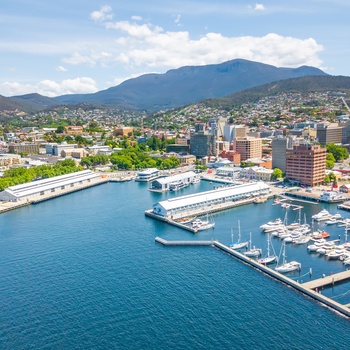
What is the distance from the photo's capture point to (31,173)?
101ft

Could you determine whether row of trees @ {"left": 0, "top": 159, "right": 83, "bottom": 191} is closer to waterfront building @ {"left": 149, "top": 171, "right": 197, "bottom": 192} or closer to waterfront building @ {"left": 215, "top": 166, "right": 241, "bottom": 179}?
waterfront building @ {"left": 149, "top": 171, "right": 197, "bottom": 192}

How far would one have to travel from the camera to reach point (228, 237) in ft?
57.9

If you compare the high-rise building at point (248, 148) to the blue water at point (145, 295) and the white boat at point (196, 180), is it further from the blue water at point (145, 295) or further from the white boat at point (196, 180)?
the blue water at point (145, 295)

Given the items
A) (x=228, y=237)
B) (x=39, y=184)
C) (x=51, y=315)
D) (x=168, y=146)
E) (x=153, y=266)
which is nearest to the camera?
(x=51, y=315)

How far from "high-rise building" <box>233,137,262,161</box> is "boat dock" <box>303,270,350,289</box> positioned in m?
24.8

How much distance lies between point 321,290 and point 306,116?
2163 inches

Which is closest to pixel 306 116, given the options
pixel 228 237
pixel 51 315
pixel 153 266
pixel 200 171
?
pixel 200 171

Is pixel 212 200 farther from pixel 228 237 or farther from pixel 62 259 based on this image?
pixel 62 259

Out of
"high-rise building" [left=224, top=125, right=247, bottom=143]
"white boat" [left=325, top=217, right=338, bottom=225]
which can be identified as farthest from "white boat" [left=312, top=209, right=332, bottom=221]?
"high-rise building" [left=224, top=125, right=247, bottom=143]

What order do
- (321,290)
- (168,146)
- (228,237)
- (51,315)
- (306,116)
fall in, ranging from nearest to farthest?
(51,315) < (321,290) < (228,237) < (168,146) < (306,116)

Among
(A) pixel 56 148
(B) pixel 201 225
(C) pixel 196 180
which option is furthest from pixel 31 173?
(B) pixel 201 225

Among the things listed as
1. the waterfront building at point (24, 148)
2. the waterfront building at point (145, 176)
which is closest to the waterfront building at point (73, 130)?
the waterfront building at point (24, 148)

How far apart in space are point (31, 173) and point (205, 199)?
1420 centimetres

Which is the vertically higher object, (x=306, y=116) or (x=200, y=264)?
(x=306, y=116)
